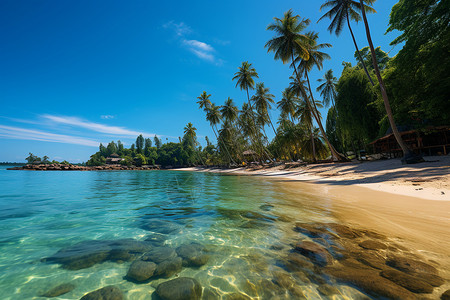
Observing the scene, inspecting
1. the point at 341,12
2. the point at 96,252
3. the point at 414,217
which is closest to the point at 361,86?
the point at 341,12

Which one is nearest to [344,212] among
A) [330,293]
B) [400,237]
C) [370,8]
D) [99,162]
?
[400,237]

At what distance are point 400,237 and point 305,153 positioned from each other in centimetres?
3551

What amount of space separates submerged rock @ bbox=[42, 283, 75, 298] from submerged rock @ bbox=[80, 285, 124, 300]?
1.15ft

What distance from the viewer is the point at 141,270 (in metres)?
2.66

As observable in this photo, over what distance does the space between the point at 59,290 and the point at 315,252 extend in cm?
377

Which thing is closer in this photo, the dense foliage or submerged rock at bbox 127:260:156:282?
submerged rock at bbox 127:260:156:282

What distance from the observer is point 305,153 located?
3659 cm

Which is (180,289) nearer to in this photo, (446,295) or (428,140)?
(446,295)

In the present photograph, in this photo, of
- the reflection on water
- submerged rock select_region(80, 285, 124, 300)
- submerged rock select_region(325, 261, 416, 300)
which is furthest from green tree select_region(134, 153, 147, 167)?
submerged rock select_region(325, 261, 416, 300)

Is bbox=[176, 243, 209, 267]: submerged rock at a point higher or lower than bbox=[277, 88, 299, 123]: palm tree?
lower

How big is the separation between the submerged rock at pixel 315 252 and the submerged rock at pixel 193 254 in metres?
1.70

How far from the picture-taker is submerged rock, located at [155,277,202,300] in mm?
2080

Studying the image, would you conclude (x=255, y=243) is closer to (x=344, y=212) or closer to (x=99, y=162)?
(x=344, y=212)

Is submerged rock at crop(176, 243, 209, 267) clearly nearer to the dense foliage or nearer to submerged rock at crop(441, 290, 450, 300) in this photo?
submerged rock at crop(441, 290, 450, 300)
